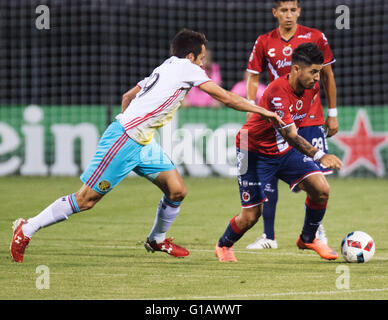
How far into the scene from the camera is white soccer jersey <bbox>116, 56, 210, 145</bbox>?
6.80 metres

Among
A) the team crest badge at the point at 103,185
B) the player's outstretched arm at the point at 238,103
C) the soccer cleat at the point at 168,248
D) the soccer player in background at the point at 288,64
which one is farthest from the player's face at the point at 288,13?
the team crest badge at the point at 103,185

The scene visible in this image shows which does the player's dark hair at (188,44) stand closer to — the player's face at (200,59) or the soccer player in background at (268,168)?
the player's face at (200,59)

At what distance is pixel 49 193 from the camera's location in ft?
42.8

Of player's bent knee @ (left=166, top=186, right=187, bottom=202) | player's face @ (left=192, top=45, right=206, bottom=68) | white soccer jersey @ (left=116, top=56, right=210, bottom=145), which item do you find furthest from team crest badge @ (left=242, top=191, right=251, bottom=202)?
player's face @ (left=192, top=45, right=206, bottom=68)

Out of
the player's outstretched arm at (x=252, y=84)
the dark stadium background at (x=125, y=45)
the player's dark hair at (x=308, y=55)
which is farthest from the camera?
the dark stadium background at (x=125, y=45)

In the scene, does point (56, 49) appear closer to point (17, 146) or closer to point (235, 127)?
point (17, 146)

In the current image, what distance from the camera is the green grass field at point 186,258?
5.78m

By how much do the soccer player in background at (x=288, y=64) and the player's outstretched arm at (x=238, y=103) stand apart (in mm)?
1403

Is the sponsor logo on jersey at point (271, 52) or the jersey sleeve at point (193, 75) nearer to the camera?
the jersey sleeve at point (193, 75)

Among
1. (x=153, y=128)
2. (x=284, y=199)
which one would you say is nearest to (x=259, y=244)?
(x=153, y=128)

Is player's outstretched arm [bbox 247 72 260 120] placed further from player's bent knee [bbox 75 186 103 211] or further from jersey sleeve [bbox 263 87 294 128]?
player's bent knee [bbox 75 186 103 211]

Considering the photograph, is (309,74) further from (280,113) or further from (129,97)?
(129,97)

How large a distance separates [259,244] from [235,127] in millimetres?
7500

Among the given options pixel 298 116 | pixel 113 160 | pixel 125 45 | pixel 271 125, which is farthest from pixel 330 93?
pixel 125 45
